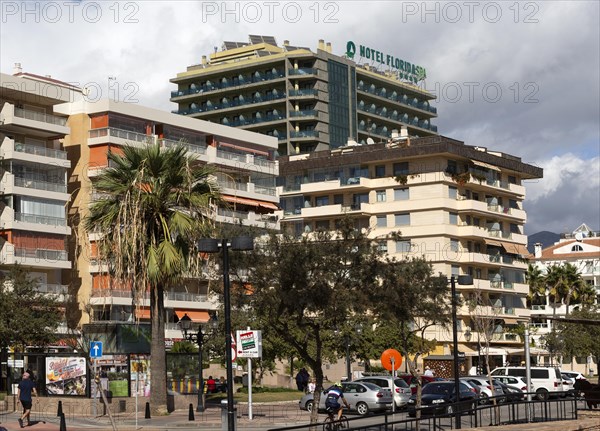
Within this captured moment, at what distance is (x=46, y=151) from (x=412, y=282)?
3683 cm

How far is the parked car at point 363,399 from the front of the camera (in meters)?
47.7

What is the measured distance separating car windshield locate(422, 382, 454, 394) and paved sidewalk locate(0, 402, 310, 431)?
5830 millimetres

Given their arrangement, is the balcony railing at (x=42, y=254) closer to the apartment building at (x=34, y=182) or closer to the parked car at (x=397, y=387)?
the apartment building at (x=34, y=182)

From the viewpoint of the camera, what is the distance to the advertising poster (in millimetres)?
43625

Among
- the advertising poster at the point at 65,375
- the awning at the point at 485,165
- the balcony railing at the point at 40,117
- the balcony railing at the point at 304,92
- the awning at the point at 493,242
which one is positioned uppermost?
the balcony railing at the point at 304,92

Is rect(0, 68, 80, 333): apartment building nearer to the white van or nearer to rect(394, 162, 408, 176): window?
the white van

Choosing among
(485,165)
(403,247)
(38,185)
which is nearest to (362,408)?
(38,185)

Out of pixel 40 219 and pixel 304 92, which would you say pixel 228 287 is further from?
pixel 304 92

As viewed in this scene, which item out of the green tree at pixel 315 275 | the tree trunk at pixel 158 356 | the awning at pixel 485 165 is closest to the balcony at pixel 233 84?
the awning at pixel 485 165

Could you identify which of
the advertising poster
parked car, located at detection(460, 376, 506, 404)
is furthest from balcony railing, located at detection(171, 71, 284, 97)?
the advertising poster

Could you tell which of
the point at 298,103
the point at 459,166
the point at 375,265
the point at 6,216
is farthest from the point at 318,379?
the point at 298,103

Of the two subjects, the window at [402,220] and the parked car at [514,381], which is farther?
the window at [402,220]

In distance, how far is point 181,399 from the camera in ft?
150

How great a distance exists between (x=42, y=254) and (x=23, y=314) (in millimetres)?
16736
